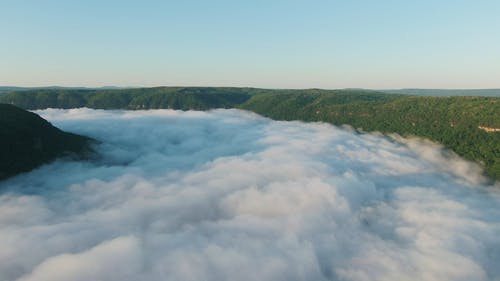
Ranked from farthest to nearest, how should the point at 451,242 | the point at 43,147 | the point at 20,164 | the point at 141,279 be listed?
1. the point at 43,147
2. the point at 20,164
3. the point at 451,242
4. the point at 141,279

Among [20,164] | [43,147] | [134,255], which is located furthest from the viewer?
[43,147]

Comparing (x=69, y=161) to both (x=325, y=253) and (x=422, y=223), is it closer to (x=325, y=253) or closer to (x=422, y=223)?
(x=325, y=253)

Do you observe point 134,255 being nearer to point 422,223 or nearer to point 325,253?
point 325,253

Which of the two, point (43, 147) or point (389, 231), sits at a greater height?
point (43, 147)

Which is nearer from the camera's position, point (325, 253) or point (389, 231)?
point (325, 253)

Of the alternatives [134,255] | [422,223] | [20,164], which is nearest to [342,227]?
[422,223]

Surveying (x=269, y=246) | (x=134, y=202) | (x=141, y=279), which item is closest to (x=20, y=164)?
(x=134, y=202)
